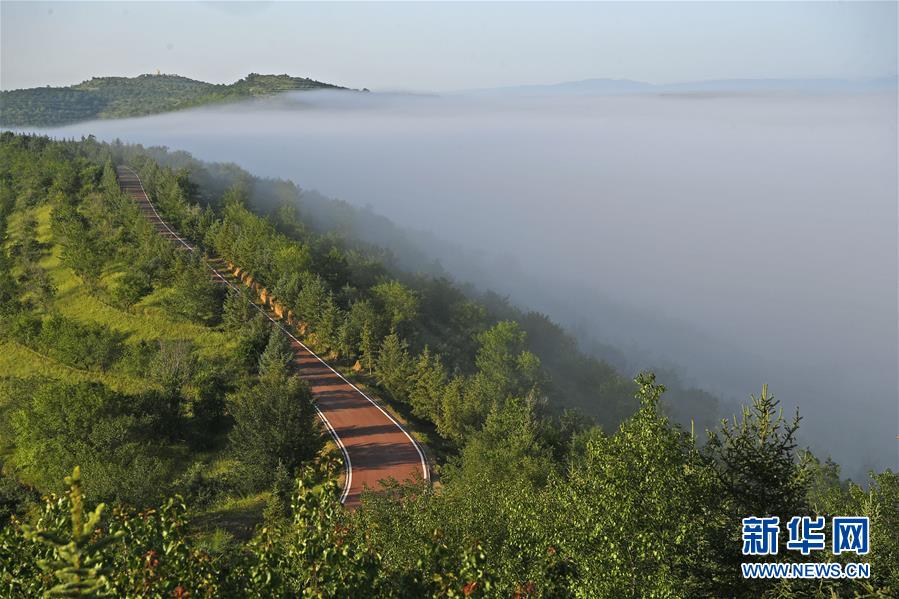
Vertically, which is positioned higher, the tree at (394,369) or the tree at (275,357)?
the tree at (275,357)

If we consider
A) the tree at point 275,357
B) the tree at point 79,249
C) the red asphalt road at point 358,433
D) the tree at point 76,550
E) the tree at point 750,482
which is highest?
the tree at point 79,249

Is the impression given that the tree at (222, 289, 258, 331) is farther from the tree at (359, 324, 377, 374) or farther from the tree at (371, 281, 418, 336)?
the tree at (371, 281, 418, 336)

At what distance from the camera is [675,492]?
37.1 feet

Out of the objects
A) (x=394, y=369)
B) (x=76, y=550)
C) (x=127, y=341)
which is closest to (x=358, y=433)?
(x=394, y=369)

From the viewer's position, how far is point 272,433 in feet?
86.2

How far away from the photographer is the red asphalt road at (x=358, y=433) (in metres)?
26.5

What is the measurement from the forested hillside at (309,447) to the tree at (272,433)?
96 mm

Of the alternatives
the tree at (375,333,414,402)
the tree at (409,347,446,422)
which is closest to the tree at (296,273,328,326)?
the tree at (375,333,414,402)

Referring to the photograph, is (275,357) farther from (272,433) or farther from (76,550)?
(76,550)

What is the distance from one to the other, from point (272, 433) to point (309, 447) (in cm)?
178

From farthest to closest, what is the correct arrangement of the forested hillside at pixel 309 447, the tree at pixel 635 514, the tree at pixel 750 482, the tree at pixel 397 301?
the tree at pixel 397 301, the tree at pixel 750 482, the tree at pixel 635 514, the forested hillside at pixel 309 447

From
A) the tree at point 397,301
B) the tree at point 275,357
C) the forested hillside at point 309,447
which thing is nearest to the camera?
the forested hillside at point 309,447

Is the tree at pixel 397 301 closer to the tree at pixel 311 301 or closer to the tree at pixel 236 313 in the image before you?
the tree at pixel 311 301

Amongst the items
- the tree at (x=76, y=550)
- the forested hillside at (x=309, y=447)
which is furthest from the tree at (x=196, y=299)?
the tree at (x=76, y=550)
